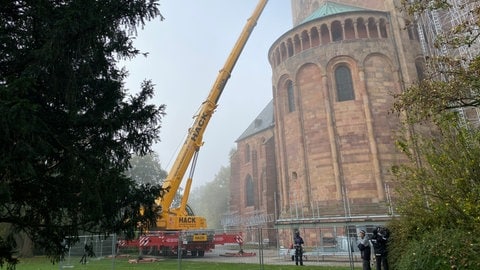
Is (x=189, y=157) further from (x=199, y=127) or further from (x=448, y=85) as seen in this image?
(x=448, y=85)

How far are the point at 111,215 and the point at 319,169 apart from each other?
18937mm

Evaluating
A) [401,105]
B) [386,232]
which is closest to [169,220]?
[386,232]

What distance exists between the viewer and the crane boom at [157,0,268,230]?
62.9 ft

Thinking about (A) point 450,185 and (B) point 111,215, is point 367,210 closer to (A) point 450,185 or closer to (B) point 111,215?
(A) point 450,185

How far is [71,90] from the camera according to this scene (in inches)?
209

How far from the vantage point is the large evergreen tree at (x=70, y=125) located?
480 cm

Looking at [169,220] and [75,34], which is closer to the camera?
[75,34]

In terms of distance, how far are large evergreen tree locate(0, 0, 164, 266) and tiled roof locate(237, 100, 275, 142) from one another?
32.3 metres

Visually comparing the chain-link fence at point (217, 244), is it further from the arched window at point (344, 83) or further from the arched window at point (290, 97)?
the arched window at point (290, 97)

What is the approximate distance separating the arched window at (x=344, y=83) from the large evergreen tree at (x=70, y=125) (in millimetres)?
19567

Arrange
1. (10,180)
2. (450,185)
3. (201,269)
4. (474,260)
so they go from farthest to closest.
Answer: (201,269) < (450,185) < (474,260) < (10,180)

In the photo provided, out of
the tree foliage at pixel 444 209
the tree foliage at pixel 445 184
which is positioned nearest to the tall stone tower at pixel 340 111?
the tree foliage at pixel 444 209

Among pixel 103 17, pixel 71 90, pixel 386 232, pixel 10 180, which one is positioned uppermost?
pixel 103 17

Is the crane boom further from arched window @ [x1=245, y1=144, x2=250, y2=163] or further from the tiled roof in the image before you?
arched window @ [x1=245, y1=144, x2=250, y2=163]
